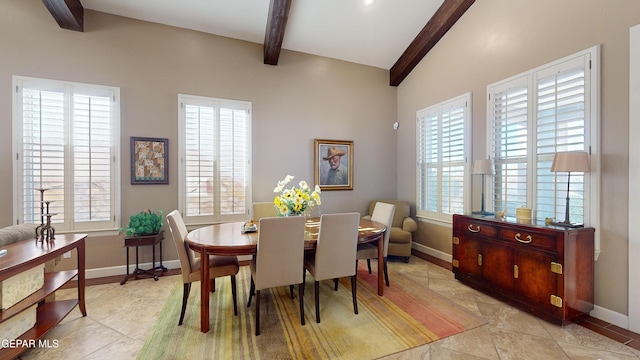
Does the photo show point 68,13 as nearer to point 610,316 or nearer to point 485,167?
point 485,167

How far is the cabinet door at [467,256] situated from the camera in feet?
9.94

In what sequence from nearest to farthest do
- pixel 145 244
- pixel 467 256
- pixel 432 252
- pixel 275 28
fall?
1. pixel 467 256
2. pixel 145 244
3. pixel 275 28
4. pixel 432 252

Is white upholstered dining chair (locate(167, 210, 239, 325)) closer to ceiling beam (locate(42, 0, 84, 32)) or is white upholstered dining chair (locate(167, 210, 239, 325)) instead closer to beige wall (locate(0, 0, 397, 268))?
beige wall (locate(0, 0, 397, 268))

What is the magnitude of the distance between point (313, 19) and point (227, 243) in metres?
3.35

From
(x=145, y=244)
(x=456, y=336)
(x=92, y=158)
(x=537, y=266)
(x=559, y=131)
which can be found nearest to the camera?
(x=456, y=336)

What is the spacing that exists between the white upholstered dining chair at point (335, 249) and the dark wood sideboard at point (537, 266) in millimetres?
1557

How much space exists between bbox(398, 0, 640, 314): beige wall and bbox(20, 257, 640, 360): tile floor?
24.9 inches

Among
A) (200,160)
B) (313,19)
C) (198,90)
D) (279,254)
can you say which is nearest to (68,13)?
(198,90)

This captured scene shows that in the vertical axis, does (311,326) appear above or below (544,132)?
below

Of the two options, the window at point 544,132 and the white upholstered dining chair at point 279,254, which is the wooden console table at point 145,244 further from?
the window at point 544,132

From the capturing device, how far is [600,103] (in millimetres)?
2389

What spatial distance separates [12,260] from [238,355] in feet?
5.58

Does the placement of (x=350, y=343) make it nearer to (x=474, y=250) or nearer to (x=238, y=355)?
(x=238, y=355)

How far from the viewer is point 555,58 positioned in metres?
2.72
